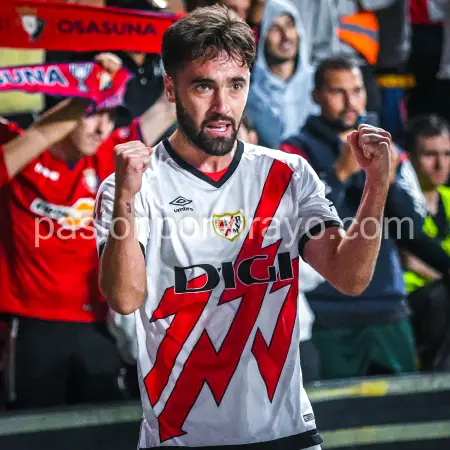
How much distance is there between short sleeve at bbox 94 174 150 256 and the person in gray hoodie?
1595 millimetres

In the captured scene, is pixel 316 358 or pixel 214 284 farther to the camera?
pixel 316 358

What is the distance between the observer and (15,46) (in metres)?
2.89

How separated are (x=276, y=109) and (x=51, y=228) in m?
1.12

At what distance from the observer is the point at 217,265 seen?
5.93 feet

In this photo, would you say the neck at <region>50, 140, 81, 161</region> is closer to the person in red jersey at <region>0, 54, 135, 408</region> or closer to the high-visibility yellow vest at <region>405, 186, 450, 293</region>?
the person in red jersey at <region>0, 54, 135, 408</region>

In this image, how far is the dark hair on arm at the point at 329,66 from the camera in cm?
342

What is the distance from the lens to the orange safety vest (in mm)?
3500

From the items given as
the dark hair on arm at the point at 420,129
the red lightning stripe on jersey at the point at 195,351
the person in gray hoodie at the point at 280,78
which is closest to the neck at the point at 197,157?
the red lightning stripe on jersey at the point at 195,351

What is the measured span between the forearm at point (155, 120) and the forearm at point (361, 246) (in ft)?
4.91

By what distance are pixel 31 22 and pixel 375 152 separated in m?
1.76

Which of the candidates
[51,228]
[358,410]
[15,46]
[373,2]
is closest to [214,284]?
[51,228]

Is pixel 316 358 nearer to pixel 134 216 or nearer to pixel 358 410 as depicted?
pixel 358 410

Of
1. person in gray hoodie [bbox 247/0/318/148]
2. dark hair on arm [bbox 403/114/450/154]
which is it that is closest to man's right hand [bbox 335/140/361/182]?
person in gray hoodie [bbox 247/0/318/148]

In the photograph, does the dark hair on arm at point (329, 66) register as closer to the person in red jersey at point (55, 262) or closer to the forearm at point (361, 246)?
the person in red jersey at point (55, 262)
